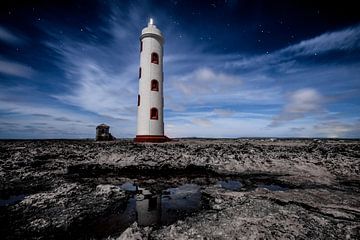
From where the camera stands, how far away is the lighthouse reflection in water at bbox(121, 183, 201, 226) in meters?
4.07

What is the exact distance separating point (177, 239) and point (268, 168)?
5.84 m

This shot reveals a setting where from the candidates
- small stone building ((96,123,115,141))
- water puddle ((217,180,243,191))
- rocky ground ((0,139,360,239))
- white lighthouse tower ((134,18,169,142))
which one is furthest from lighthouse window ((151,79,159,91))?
water puddle ((217,180,243,191))

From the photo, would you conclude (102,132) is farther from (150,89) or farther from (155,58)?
(155,58)

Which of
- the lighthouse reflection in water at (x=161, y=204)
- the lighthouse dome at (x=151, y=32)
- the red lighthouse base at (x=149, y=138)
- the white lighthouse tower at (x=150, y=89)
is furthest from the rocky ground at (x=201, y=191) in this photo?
the lighthouse dome at (x=151, y=32)

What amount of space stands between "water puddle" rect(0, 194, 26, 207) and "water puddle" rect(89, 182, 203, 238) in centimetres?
240

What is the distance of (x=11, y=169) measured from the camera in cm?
726

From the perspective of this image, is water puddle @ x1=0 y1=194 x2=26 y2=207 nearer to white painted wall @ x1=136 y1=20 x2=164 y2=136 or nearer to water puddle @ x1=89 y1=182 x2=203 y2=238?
water puddle @ x1=89 y1=182 x2=203 y2=238

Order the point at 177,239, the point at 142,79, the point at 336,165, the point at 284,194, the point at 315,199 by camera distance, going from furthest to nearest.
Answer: the point at 142,79 → the point at 336,165 → the point at 284,194 → the point at 315,199 → the point at 177,239

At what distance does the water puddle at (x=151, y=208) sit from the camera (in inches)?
149

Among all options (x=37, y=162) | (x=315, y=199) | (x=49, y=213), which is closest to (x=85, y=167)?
(x=37, y=162)

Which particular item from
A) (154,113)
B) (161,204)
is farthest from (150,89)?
(161,204)

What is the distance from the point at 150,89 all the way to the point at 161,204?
12249 mm

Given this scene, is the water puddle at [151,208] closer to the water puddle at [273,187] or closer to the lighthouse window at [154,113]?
the water puddle at [273,187]

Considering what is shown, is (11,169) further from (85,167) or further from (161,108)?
(161,108)
